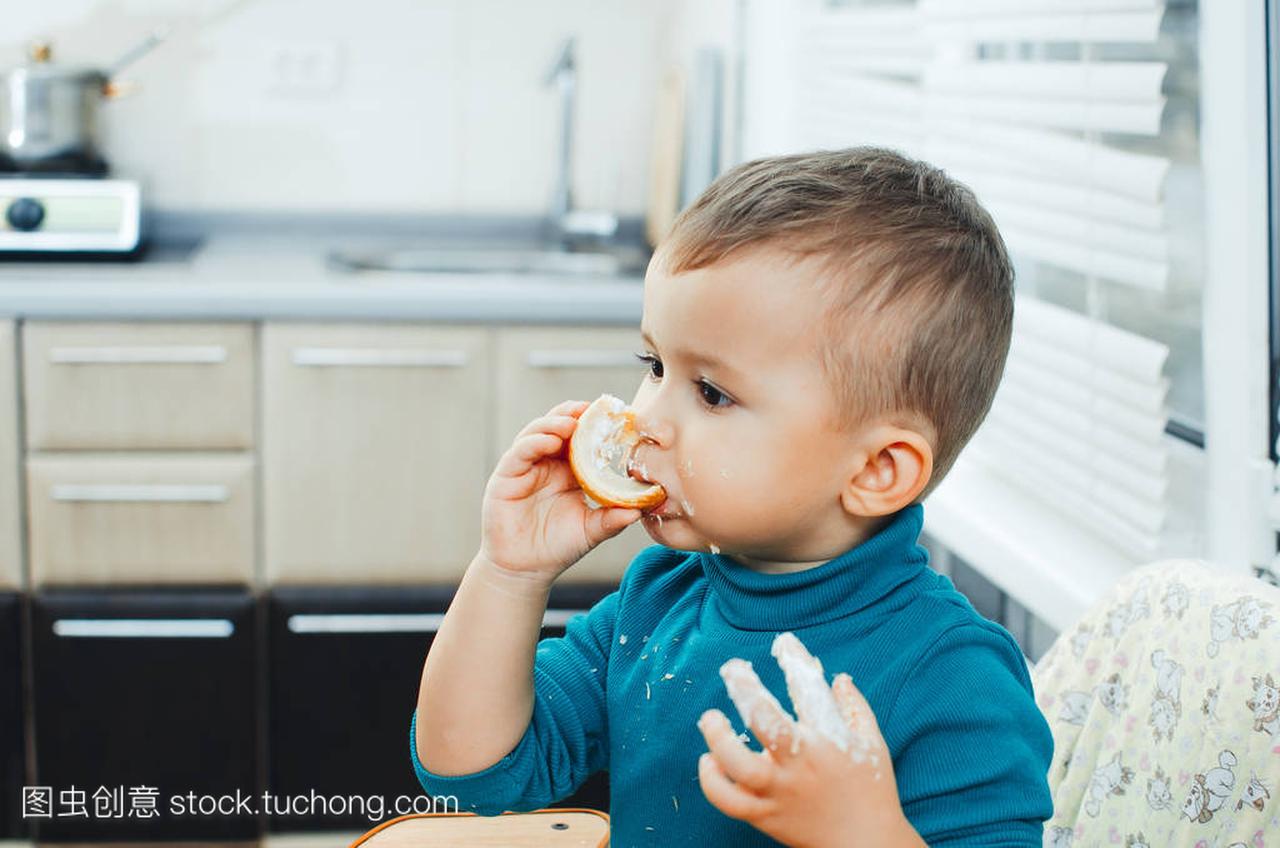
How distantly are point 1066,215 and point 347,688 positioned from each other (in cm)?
154

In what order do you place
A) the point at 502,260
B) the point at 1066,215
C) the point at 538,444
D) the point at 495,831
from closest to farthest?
the point at 538,444
the point at 495,831
the point at 1066,215
the point at 502,260

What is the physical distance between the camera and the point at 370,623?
2.69 m

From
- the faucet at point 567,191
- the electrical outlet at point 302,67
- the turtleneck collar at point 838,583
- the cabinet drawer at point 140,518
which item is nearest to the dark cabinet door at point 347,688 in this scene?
the cabinet drawer at point 140,518

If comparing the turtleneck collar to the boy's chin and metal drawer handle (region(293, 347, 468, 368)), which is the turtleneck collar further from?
metal drawer handle (region(293, 347, 468, 368))

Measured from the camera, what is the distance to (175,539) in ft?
8.70

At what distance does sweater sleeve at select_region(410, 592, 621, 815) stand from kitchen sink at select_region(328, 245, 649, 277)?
6.08ft

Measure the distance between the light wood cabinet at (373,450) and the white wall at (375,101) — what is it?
30.9 inches

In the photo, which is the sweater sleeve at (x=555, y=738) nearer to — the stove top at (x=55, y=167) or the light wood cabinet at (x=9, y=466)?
→ the light wood cabinet at (x=9, y=466)

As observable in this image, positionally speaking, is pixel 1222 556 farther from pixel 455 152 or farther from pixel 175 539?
pixel 455 152

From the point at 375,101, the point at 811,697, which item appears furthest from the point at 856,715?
the point at 375,101

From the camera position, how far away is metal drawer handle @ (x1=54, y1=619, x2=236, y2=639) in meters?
2.64

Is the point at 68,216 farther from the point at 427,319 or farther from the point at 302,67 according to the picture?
the point at 427,319

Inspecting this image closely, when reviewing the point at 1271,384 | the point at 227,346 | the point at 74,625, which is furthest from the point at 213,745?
the point at 1271,384

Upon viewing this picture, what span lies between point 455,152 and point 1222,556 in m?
2.28
